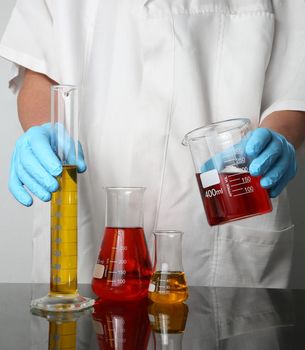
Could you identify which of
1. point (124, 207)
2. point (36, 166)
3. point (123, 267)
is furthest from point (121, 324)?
point (36, 166)

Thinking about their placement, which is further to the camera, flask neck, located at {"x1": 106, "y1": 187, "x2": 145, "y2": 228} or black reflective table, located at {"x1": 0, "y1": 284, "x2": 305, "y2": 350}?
flask neck, located at {"x1": 106, "y1": 187, "x2": 145, "y2": 228}

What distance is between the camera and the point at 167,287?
1170mm

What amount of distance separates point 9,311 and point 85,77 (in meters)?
0.77

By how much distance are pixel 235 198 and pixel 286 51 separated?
738 mm

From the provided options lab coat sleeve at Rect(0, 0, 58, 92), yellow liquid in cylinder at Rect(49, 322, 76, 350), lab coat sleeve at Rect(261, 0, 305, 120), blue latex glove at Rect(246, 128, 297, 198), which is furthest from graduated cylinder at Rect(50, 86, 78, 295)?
lab coat sleeve at Rect(261, 0, 305, 120)

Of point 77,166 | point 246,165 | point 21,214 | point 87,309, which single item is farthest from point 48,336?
point 21,214

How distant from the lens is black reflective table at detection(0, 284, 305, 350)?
2.97 feet

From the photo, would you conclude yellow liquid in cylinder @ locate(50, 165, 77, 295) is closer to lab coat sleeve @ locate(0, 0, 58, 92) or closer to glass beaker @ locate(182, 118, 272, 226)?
glass beaker @ locate(182, 118, 272, 226)

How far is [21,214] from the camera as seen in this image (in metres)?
2.33

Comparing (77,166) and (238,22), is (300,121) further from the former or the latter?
(77,166)

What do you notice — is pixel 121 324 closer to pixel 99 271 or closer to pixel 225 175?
pixel 99 271

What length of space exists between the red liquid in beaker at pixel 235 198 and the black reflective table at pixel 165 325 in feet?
0.59

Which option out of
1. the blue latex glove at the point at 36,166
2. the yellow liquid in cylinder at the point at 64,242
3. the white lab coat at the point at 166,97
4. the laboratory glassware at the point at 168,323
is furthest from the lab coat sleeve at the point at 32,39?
the laboratory glassware at the point at 168,323

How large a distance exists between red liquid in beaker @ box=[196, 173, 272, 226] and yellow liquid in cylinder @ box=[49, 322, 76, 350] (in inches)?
15.3
